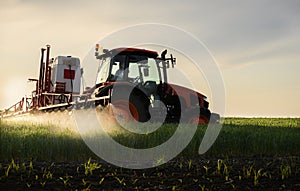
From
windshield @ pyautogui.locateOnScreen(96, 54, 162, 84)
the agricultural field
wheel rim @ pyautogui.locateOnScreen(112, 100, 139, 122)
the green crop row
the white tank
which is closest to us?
the agricultural field

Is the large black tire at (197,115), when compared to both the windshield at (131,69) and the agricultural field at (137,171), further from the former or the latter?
the agricultural field at (137,171)

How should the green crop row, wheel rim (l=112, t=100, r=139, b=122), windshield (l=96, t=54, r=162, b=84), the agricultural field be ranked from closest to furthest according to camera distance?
the agricultural field
the green crop row
wheel rim (l=112, t=100, r=139, b=122)
windshield (l=96, t=54, r=162, b=84)

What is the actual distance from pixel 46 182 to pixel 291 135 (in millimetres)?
6187

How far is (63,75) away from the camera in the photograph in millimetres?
17875

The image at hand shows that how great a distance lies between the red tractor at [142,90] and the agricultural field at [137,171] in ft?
8.63

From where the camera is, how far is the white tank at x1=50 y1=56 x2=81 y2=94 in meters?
17.6

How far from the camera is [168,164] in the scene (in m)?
6.21

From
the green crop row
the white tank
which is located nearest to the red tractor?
the green crop row

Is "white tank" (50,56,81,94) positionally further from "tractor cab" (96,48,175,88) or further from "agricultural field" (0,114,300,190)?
"agricultural field" (0,114,300,190)

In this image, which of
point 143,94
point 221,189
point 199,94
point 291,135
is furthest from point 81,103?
point 221,189

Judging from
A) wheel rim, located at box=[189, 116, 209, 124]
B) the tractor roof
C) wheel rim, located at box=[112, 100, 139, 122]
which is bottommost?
wheel rim, located at box=[189, 116, 209, 124]

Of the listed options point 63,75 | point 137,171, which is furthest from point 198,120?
point 63,75

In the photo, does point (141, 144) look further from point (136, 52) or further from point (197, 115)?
point (197, 115)

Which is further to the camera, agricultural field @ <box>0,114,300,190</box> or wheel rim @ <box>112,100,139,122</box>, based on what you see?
wheel rim @ <box>112,100,139,122</box>
